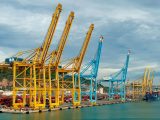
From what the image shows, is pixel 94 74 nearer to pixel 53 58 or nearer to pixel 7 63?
pixel 53 58

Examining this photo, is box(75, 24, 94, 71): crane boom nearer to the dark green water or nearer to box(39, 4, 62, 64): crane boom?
the dark green water

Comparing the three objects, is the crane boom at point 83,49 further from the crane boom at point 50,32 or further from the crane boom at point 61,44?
the crane boom at point 50,32

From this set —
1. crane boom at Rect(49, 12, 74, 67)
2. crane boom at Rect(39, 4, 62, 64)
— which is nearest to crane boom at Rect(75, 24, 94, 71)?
crane boom at Rect(49, 12, 74, 67)

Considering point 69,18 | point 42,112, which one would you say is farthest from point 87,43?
point 42,112

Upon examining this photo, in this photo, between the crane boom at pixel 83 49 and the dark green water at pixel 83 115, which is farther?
the crane boom at pixel 83 49

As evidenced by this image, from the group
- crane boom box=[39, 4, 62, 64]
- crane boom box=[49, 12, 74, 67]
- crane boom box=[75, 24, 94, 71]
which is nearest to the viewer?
crane boom box=[39, 4, 62, 64]

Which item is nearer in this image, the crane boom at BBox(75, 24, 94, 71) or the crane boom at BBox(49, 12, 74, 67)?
the crane boom at BBox(49, 12, 74, 67)

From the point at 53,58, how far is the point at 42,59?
22.9 feet

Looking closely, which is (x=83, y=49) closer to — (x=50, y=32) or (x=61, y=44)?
(x=61, y=44)

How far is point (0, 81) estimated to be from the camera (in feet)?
556

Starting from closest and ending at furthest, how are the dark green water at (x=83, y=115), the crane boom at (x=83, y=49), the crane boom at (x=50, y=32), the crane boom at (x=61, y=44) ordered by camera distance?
the dark green water at (x=83, y=115) < the crane boom at (x=50, y=32) < the crane boom at (x=61, y=44) < the crane boom at (x=83, y=49)

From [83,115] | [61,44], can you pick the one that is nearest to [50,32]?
[61,44]

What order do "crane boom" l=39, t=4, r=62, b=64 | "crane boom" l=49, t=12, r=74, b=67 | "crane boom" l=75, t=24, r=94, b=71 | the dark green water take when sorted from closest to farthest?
the dark green water
"crane boom" l=39, t=4, r=62, b=64
"crane boom" l=49, t=12, r=74, b=67
"crane boom" l=75, t=24, r=94, b=71

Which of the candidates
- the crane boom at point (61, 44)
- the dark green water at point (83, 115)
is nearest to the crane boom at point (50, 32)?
the crane boom at point (61, 44)
